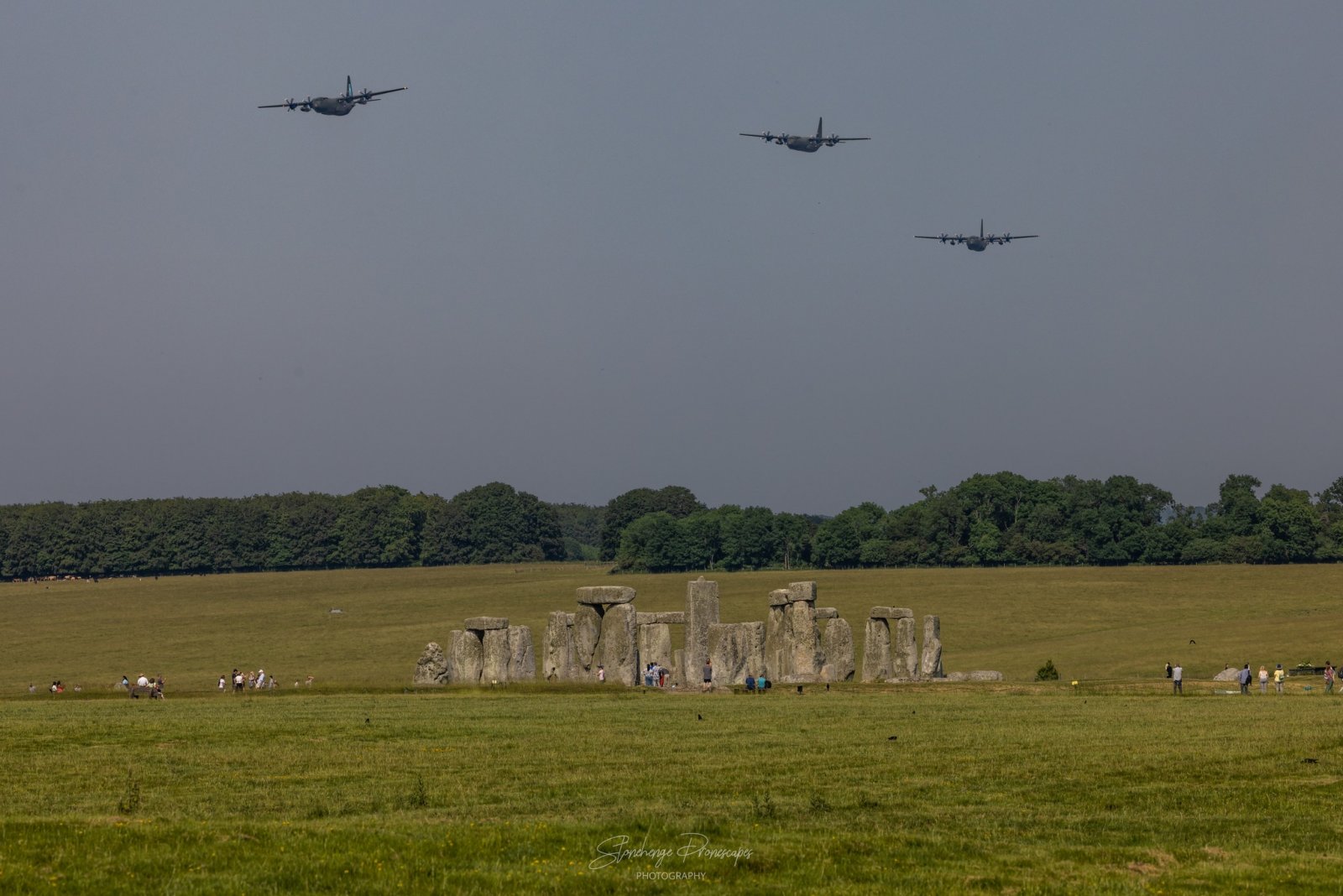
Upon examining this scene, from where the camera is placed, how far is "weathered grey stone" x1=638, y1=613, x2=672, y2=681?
47406 mm

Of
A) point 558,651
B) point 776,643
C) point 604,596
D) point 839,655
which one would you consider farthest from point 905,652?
point 558,651

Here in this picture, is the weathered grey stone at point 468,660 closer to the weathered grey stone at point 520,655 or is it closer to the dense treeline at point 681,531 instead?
the weathered grey stone at point 520,655

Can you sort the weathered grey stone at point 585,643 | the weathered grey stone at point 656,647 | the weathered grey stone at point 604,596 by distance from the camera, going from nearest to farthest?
the weathered grey stone at point 585,643 → the weathered grey stone at point 604,596 → the weathered grey stone at point 656,647

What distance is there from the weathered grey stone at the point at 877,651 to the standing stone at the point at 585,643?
8.58 m

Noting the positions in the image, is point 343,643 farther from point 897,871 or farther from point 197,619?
point 897,871

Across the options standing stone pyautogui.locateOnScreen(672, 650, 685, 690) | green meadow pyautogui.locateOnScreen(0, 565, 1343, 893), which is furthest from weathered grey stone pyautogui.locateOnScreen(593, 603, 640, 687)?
green meadow pyautogui.locateOnScreen(0, 565, 1343, 893)

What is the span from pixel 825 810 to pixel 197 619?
78.8 m

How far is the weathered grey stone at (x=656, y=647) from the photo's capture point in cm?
4741

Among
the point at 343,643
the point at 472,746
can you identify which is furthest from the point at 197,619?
the point at 472,746

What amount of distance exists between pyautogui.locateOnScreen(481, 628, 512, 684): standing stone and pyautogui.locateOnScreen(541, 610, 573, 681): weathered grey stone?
149cm

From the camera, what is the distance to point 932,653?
164ft

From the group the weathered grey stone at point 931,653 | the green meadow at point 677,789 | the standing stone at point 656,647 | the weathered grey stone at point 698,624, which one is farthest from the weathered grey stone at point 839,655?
the green meadow at point 677,789

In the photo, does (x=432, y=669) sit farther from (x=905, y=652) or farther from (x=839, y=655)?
(x=905, y=652)

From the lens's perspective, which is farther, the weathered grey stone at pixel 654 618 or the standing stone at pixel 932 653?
the standing stone at pixel 932 653
